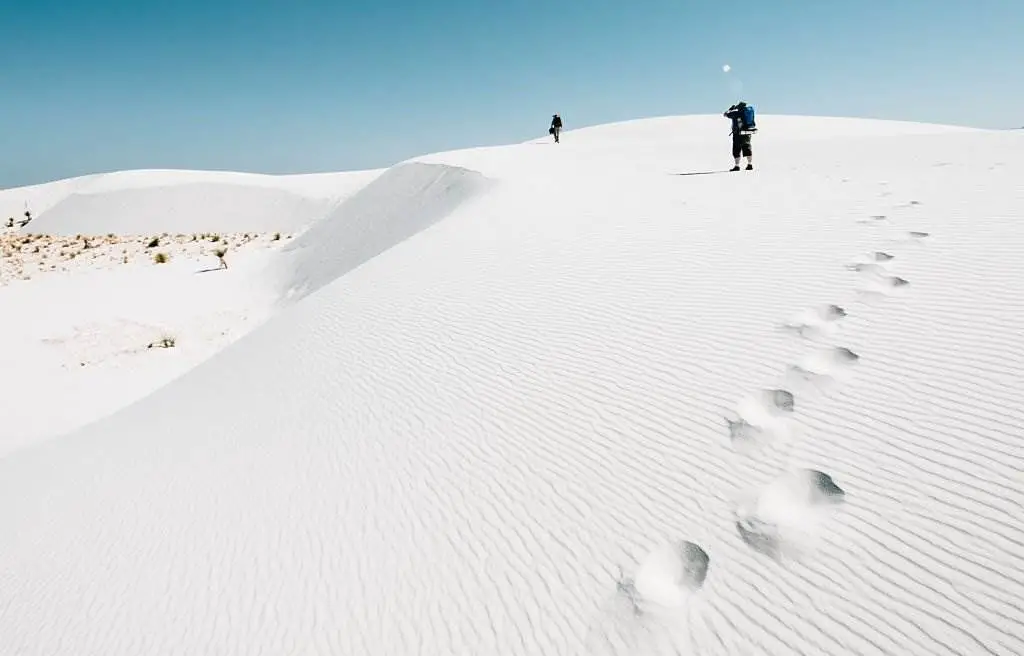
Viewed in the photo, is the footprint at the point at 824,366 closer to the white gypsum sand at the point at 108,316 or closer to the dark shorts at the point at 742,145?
the white gypsum sand at the point at 108,316

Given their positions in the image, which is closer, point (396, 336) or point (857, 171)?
point (396, 336)

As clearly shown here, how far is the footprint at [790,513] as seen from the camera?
1827 millimetres

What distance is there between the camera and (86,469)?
413 cm

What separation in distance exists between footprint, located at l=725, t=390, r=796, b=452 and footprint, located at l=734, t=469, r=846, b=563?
0.85 feet

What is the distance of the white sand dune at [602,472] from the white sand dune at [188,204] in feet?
109

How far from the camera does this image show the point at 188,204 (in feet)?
126

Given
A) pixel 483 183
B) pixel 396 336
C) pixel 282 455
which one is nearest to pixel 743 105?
pixel 483 183

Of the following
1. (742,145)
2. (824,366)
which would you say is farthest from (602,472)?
(742,145)

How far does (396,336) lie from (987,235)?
4.72 meters

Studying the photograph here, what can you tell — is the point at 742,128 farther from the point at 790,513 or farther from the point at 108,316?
the point at 108,316

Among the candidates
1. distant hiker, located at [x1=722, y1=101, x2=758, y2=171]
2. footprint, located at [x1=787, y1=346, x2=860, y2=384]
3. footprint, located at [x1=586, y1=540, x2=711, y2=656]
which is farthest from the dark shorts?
footprint, located at [x1=586, y1=540, x2=711, y2=656]

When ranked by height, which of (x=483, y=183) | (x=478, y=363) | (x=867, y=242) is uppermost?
(x=483, y=183)

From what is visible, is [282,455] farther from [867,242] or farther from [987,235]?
[987,235]

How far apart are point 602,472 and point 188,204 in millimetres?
44593
